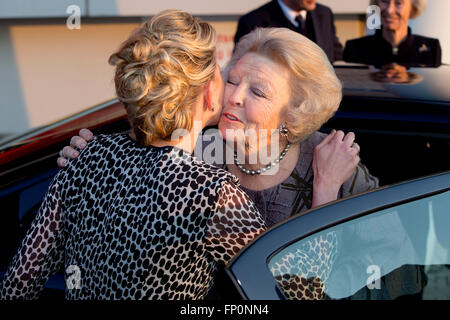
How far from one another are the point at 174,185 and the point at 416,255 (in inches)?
24.0

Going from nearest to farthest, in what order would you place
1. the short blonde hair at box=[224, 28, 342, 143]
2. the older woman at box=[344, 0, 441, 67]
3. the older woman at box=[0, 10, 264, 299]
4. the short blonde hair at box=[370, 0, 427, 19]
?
the older woman at box=[0, 10, 264, 299] < the short blonde hair at box=[224, 28, 342, 143] < the older woman at box=[344, 0, 441, 67] < the short blonde hair at box=[370, 0, 427, 19]

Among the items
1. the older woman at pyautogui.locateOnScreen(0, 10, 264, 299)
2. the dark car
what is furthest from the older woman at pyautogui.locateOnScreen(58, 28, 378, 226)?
the older woman at pyautogui.locateOnScreen(0, 10, 264, 299)

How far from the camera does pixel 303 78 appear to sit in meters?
2.01

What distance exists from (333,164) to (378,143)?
0.29 meters

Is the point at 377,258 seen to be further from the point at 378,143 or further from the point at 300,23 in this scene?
the point at 300,23

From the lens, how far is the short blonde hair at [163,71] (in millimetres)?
1527

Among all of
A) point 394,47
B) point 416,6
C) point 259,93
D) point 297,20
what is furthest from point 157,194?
point 297,20

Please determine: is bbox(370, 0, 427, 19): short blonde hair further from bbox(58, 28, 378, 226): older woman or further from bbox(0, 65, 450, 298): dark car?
bbox(58, 28, 378, 226): older woman

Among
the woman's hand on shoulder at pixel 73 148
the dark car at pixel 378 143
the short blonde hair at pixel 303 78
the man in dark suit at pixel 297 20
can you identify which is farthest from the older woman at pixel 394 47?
the woman's hand on shoulder at pixel 73 148

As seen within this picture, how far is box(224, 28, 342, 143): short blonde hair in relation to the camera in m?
1.99

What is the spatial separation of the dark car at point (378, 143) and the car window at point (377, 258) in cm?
59

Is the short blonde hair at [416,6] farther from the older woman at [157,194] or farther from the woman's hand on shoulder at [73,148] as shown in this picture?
the older woman at [157,194]

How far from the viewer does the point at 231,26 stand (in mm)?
7113
